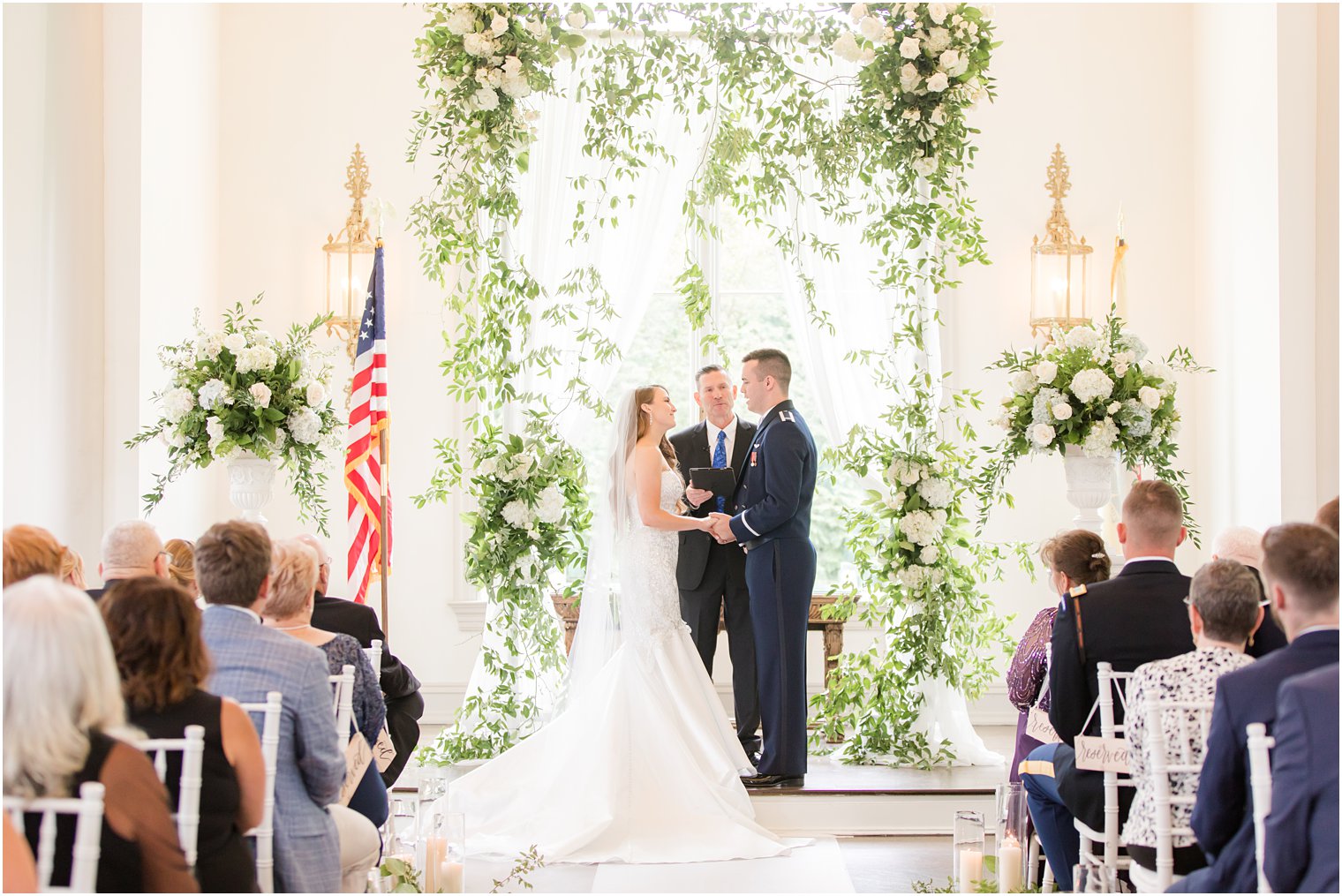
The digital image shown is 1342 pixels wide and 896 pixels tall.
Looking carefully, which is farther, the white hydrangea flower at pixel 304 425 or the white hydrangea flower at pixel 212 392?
the white hydrangea flower at pixel 304 425

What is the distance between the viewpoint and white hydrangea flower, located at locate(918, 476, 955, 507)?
584 centimetres

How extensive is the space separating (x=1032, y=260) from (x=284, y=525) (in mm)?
4650

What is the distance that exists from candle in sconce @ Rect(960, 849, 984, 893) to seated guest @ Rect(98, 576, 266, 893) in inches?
84.3

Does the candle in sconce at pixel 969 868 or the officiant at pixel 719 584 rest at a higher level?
the officiant at pixel 719 584

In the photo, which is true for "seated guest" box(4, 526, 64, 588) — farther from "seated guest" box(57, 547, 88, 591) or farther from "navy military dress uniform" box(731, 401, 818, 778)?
"navy military dress uniform" box(731, 401, 818, 778)

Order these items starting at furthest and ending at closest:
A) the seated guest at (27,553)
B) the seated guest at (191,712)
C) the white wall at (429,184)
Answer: the white wall at (429,184)
the seated guest at (27,553)
the seated guest at (191,712)

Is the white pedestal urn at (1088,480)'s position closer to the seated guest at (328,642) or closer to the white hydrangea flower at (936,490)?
the white hydrangea flower at (936,490)

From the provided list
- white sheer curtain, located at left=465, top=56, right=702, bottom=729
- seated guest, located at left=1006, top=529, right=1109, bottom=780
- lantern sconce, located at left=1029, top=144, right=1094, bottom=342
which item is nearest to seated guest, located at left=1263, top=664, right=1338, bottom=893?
seated guest, located at left=1006, top=529, right=1109, bottom=780

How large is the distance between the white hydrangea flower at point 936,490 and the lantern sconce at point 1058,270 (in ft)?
6.42

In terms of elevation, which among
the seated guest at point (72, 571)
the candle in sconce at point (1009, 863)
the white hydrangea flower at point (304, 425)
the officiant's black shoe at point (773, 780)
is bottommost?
the officiant's black shoe at point (773, 780)

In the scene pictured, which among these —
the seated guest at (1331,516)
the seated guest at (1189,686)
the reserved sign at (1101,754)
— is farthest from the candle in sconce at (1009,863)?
the seated guest at (1331,516)

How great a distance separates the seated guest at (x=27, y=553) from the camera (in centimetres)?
330

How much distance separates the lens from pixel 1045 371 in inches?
220

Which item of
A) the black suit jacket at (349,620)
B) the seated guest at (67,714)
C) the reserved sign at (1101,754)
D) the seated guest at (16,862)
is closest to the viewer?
the seated guest at (16,862)
